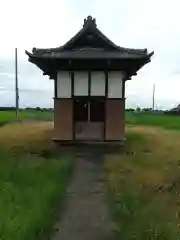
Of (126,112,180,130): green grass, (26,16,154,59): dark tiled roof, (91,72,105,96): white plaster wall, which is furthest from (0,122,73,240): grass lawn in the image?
(126,112,180,130): green grass

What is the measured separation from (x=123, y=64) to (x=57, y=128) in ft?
13.7

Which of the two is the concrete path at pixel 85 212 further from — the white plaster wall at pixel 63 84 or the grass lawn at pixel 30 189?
the white plaster wall at pixel 63 84

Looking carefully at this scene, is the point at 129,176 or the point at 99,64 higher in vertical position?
the point at 99,64

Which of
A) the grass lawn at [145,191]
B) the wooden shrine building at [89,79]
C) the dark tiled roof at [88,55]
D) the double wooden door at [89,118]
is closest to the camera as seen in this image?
the grass lawn at [145,191]

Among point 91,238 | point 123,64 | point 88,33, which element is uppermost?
point 88,33

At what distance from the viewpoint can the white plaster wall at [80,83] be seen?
19156mm

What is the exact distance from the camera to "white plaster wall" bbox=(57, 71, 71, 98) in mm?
19156

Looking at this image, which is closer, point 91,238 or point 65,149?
point 91,238

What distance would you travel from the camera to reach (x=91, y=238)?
716cm

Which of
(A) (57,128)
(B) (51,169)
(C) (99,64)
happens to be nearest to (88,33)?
(C) (99,64)

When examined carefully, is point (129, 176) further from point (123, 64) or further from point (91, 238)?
point (123, 64)

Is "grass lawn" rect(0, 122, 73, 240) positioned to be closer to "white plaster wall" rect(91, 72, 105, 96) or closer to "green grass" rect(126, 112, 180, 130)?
"white plaster wall" rect(91, 72, 105, 96)

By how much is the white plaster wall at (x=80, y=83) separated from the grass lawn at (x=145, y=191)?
3218 mm

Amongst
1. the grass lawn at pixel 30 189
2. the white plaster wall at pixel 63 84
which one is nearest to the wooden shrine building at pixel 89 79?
the white plaster wall at pixel 63 84
